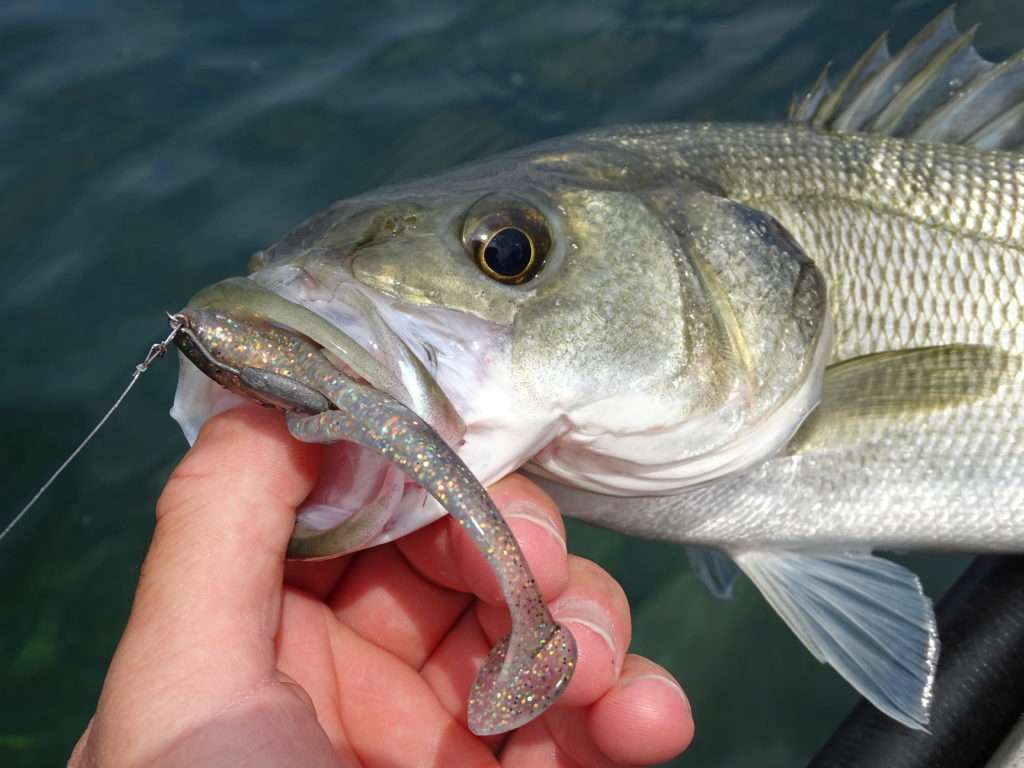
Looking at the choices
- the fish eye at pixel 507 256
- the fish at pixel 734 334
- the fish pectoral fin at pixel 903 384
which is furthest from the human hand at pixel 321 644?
the fish pectoral fin at pixel 903 384

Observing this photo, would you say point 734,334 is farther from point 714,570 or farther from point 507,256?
point 714,570

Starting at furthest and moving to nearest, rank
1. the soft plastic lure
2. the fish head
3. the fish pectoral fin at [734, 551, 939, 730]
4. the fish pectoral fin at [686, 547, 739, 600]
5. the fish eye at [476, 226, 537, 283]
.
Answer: the fish pectoral fin at [686, 547, 739, 600] → the fish pectoral fin at [734, 551, 939, 730] → the fish eye at [476, 226, 537, 283] → the fish head → the soft plastic lure

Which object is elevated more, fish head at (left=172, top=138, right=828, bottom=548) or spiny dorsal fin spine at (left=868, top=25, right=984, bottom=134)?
spiny dorsal fin spine at (left=868, top=25, right=984, bottom=134)

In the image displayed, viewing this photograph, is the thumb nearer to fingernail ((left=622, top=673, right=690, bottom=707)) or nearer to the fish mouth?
the fish mouth

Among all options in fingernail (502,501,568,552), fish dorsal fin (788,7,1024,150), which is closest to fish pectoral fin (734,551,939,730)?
fingernail (502,501,568,552)

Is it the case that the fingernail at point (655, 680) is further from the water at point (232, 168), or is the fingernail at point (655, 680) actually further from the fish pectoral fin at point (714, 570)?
the water at point (232, 168)
